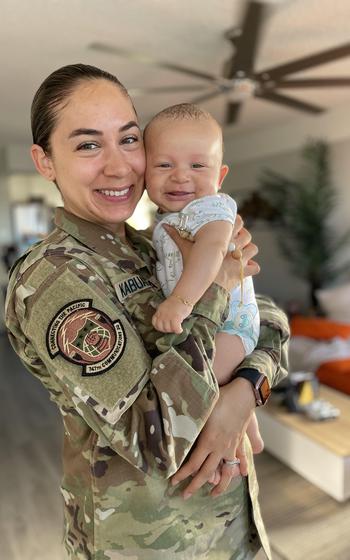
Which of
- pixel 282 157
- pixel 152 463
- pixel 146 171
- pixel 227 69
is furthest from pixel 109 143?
pixel 282 157

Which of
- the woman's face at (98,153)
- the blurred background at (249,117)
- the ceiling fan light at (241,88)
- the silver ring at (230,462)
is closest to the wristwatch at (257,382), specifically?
the silver ring at (230,462)

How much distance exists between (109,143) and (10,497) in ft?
8.09

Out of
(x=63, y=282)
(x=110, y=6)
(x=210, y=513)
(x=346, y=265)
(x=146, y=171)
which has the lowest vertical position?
(x=346, y=265)

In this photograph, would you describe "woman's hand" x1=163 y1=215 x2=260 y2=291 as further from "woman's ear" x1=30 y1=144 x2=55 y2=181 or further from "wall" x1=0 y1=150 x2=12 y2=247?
"wall" x1=0 y1=150 x2=12 y2=247

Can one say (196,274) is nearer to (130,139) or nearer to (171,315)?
(171,315)

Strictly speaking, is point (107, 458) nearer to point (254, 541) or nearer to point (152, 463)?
point (152, 463)

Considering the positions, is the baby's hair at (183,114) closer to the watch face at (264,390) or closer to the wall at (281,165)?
the watch face at (264,390)

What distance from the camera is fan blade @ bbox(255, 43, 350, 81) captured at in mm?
2385

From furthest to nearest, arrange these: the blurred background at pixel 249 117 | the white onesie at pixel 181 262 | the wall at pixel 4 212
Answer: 1. the wall at pixel 4 212
2. the blurred background at pixel 249 117
3. the white onesie at pixel 181 262

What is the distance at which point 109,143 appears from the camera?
85cm

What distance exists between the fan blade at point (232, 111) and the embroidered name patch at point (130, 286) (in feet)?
9.34

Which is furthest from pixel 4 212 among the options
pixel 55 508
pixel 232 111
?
pixel 55 508

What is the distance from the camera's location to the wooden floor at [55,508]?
2137mm

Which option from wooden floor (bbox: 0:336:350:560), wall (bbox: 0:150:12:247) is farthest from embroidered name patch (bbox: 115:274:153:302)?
wall (bbox: 0:150:12:247)
